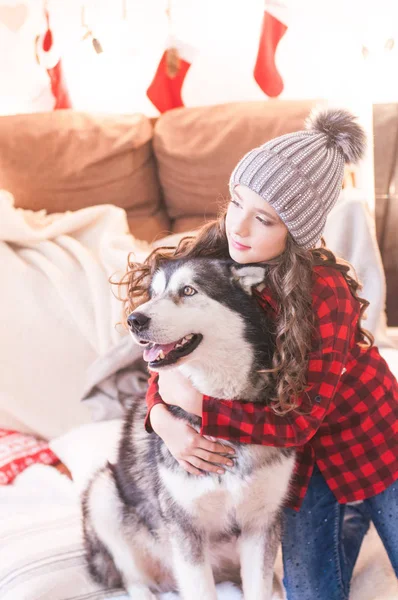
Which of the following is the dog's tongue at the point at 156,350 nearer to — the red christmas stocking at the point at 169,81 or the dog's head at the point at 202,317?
the dog's head at the point at 202,317

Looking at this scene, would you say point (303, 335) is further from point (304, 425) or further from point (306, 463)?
point (306, 463)

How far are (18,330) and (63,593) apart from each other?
3.13 ft

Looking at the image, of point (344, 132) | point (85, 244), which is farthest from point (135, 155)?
point (344, 132)

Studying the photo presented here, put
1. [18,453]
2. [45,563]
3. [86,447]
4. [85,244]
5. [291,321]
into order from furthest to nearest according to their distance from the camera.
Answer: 1. [85,244]
2. [18,453]
3. [86,447]
4. [45,563]
5. [291,321]

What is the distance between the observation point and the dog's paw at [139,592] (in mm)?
1286

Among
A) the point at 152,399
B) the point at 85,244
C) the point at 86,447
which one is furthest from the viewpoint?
the point at 85,244

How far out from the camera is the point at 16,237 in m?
2.05

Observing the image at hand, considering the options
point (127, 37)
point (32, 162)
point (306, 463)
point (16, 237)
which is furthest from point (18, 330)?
point (127, 37)

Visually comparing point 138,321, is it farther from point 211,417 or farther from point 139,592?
point 139,592

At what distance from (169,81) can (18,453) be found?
64.8 inches

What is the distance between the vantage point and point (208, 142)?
218 centimetres

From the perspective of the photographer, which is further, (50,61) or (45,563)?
(50,61)

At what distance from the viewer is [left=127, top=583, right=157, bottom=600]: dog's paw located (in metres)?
1.29

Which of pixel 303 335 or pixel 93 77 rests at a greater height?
pixel 93 77
